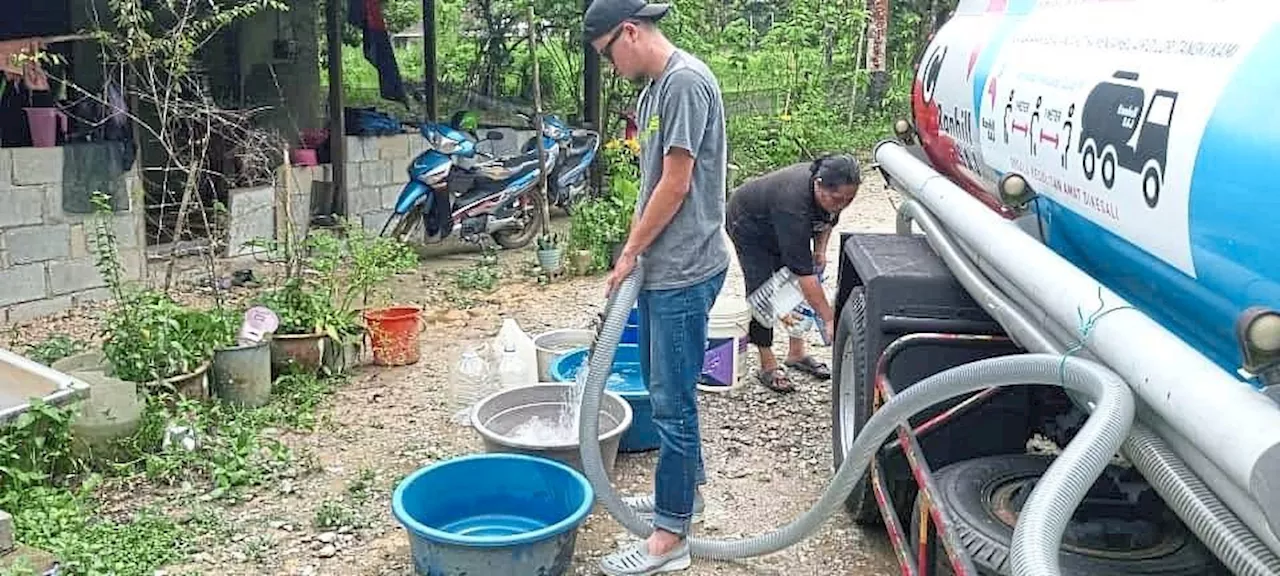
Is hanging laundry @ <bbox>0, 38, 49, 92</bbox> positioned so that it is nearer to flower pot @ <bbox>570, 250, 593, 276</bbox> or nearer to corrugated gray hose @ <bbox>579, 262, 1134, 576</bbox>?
flower pot @ <bbox>570, 250, 593, 276</bbox>

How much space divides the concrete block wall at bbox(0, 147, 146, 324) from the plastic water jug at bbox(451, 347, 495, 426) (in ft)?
8.05

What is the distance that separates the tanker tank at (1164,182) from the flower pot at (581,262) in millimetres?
4530

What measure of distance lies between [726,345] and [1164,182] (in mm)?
3139

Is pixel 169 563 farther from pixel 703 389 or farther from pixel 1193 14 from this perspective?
pixel 1193 14

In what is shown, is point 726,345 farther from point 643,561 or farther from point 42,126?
point 42,126

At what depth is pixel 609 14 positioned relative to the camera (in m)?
3.14

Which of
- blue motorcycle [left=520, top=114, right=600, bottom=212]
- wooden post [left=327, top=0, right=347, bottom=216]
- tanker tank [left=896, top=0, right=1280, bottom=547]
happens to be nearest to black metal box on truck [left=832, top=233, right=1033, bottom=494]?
tanker tank [left=896, top=0, right=1280, bottom=547]

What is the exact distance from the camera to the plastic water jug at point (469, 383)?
4.81 meters

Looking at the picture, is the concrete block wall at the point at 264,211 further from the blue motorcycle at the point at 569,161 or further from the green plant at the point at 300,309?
the blue motorcycle at the point at 569,161

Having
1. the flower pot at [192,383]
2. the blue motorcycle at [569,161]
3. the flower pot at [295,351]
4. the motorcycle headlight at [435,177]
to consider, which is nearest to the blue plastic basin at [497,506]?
the flower pot at [192,383]

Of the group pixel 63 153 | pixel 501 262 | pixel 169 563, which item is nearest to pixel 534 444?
pixel 169 563

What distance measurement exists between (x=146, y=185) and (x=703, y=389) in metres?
4.04

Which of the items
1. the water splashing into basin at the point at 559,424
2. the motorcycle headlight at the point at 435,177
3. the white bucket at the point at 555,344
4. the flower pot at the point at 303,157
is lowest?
the water splashing into basin at the point at 559,424

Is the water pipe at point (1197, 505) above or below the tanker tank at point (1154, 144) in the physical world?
below
